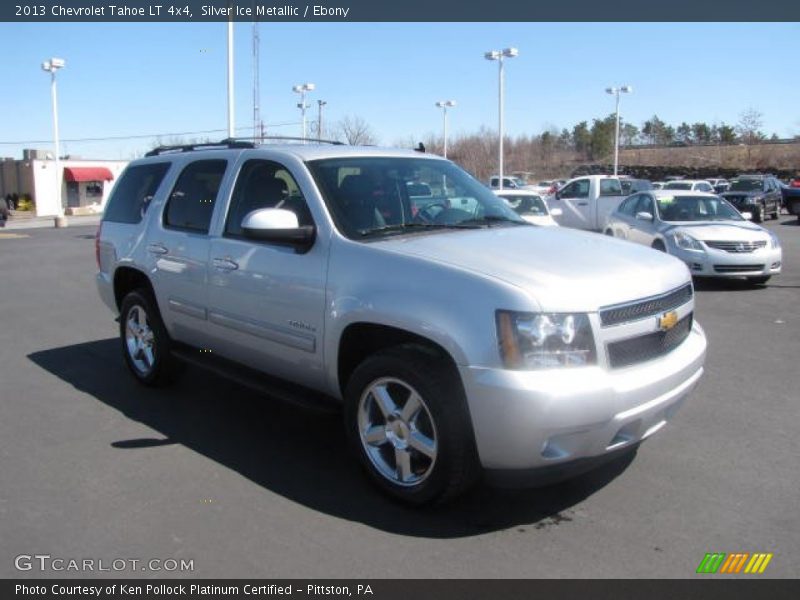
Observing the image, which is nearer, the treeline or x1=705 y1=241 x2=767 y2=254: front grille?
x1=705 y1=241 x2=767 y2=254: front grille

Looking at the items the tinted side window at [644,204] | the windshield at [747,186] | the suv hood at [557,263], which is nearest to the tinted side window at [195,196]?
the suv hood at [557,263]

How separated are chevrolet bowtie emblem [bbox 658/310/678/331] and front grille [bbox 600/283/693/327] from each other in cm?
3

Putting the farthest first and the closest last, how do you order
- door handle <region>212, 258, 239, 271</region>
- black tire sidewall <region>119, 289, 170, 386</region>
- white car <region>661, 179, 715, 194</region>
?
white car <region>661, 179, 715, 194</region>
black tire sidewall <region>119, 289, 170, 386</region>
door handle <region>212, 258, 239, 271</region>

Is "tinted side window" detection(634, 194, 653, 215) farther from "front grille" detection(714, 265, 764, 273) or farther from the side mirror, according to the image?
the side mirror

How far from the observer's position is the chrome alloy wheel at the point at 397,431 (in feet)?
12.5

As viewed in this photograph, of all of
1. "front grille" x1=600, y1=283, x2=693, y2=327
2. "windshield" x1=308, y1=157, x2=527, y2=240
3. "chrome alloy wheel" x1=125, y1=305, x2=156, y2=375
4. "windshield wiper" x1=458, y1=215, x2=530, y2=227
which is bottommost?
"chrome alloy wheel" x1=125, y1=305, x2=156, y2=375

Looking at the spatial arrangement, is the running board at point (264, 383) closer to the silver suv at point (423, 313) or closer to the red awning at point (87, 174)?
the silver suv at point (423, 313)

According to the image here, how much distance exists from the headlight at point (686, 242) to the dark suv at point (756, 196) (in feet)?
57.3

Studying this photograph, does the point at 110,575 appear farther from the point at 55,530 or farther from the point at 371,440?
the point at 371,440

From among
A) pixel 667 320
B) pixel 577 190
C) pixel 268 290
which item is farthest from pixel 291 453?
pixel 577 190

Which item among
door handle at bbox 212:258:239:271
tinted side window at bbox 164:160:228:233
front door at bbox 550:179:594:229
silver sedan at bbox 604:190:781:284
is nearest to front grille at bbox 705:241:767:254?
silver sedan at bbox 604:190:781:284

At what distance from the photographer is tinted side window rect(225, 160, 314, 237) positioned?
4684 mm

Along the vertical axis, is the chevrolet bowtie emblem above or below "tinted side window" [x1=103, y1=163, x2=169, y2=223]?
below
